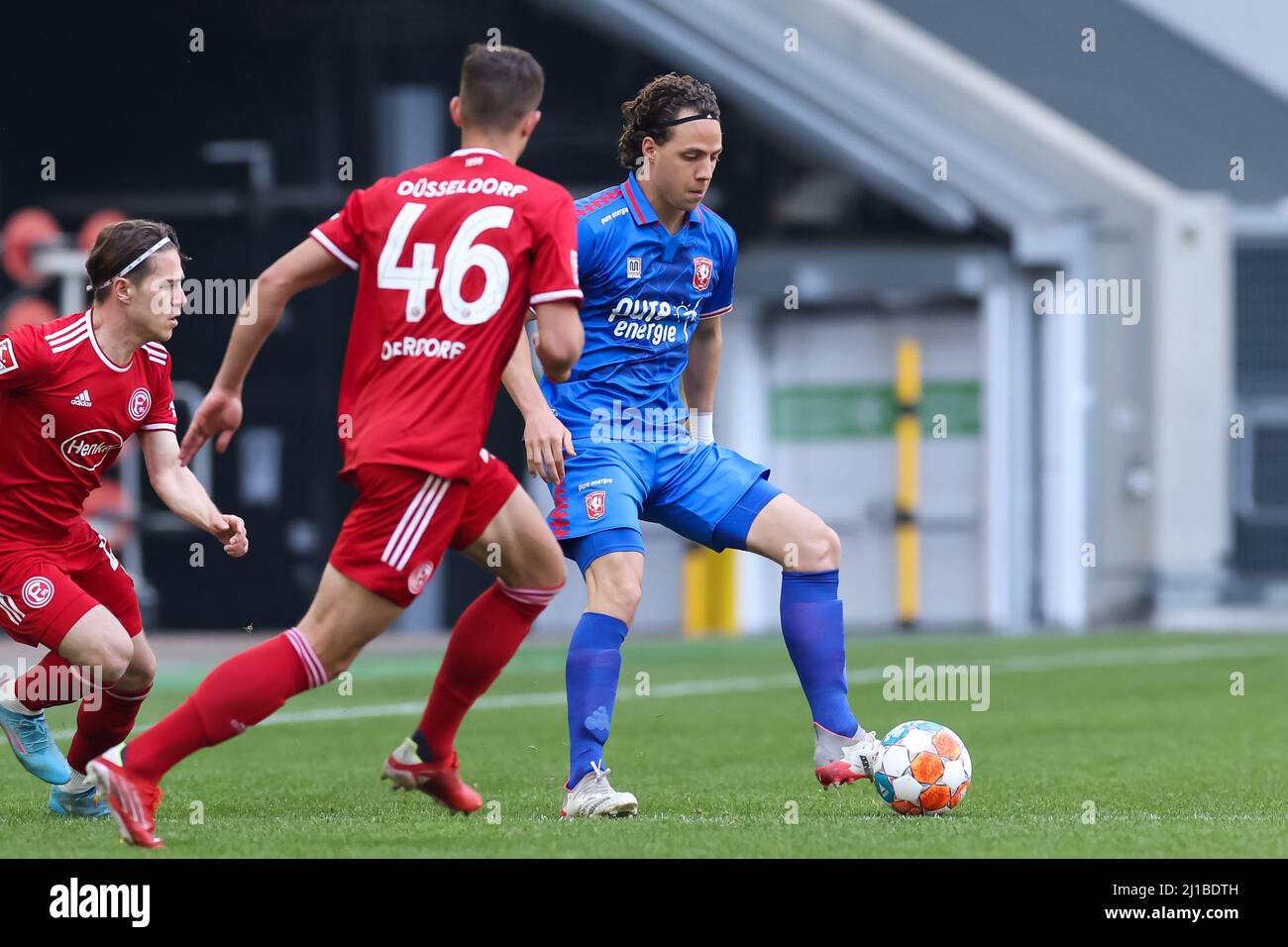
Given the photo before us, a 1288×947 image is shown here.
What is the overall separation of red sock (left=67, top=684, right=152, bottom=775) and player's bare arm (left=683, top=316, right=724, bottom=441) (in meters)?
1.91

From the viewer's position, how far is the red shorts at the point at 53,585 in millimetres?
5613

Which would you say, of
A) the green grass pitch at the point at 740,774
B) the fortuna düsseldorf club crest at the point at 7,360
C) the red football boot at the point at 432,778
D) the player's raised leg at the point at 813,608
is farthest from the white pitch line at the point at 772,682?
the player's raised leg at the point at 813,608

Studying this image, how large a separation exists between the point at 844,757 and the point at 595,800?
32.5 inches

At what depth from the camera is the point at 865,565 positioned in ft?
59.3

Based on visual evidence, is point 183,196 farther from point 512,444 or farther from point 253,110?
point 512,444

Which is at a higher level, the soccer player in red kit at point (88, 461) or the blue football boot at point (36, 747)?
the soccer player in red kit at point (88, 461)

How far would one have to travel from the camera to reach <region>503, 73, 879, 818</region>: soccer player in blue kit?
19.1 ft

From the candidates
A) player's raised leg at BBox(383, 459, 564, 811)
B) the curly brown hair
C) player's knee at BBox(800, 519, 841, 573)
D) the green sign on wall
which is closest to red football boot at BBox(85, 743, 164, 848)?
player's raised leg at BBox(383, 459, 564, 811)

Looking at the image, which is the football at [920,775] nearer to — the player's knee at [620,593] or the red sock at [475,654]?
the player's knee at [620,593]

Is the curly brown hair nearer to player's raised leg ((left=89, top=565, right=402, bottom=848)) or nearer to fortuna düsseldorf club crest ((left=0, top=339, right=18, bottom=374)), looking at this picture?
player's raised leg ((left=89, top=565, right=402, bottom=848))

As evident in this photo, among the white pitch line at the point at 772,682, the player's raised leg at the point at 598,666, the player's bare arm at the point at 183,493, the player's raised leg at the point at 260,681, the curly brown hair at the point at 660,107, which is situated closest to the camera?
the player's raised leg at the point at 260,681

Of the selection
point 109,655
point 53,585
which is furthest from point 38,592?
point 109,655

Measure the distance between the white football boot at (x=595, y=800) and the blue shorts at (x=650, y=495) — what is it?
656 millimetres
